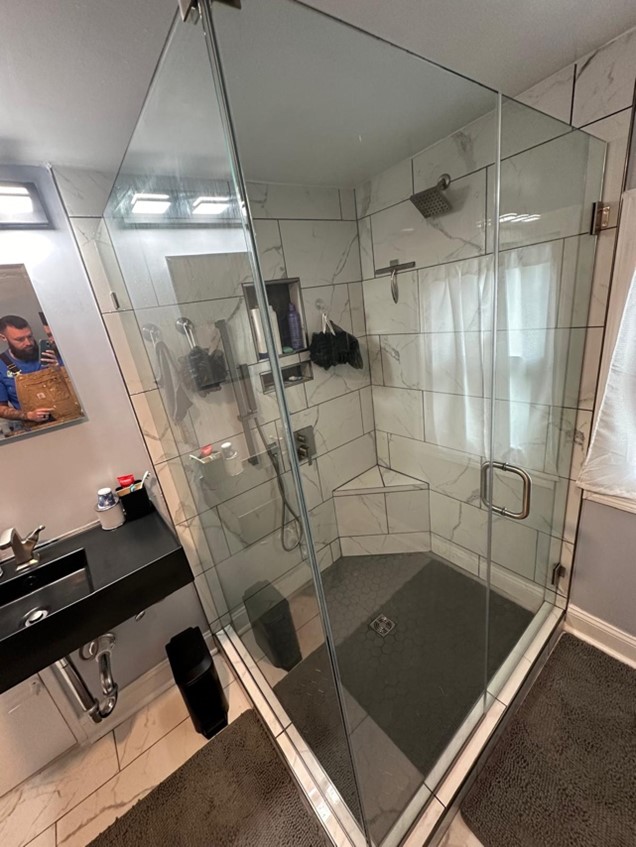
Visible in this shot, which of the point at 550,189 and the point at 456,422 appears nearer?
the point at 550,189

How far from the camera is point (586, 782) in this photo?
114 centimetres

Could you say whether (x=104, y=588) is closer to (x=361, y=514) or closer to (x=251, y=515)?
(x=251, y=515)

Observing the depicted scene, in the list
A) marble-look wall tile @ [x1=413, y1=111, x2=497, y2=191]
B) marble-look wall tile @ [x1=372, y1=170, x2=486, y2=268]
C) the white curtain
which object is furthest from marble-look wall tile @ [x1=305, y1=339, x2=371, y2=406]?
the white curtain

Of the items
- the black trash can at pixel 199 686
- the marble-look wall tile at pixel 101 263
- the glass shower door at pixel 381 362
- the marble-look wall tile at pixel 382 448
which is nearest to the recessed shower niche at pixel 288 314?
the glass shower door at pixel 381 362

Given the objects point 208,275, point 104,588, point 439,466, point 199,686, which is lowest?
point 199,686

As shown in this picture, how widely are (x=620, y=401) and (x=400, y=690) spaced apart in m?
1.42

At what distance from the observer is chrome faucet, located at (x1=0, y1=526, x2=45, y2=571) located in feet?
3.85

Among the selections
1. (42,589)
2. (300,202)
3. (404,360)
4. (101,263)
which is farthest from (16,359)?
(404,360)

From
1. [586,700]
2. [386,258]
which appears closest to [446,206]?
[386,258]

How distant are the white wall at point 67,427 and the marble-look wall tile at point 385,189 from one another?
4.37ft

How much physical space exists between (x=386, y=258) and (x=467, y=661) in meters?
1.97

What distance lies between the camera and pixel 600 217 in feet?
3.74

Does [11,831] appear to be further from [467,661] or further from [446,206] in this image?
[446,206]

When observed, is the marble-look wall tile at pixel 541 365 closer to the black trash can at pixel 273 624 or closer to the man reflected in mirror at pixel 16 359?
the black trash can at pixel 273 624
